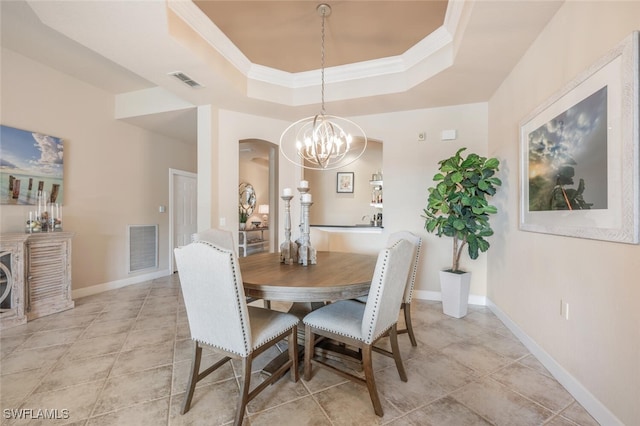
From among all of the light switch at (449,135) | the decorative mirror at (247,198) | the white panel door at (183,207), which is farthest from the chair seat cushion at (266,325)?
the decorative mirror at (247,198)

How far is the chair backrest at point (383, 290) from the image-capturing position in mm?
1532

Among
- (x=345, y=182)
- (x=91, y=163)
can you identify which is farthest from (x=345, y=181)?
(x=91, y=163)

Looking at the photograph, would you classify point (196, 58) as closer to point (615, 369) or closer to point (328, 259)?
point (328, 259)

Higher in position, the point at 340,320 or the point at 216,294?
the point at 216,294

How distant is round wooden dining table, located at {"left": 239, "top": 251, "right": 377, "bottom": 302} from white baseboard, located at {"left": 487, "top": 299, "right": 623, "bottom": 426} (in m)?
1.38

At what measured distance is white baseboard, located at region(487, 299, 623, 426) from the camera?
1.47 metres

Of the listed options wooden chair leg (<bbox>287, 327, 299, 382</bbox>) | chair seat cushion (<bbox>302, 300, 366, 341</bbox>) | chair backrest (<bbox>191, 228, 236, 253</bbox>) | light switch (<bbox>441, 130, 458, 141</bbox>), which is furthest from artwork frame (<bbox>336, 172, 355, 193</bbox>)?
wooden chair leg (<bbox>287, 327, 299, 382</bbox>)

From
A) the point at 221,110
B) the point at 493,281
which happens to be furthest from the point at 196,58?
the point at 493,281

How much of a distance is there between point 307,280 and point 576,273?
1674 millimetres

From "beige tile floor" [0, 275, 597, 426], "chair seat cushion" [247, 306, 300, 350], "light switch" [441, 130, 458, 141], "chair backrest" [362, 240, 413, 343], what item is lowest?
"beige tile floor" [0, 275, 597, 426]

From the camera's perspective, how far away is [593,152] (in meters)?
1.55

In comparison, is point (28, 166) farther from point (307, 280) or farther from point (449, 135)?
point (449, 135)

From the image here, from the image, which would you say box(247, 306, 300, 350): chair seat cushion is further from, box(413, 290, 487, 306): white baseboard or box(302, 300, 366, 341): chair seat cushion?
box(413, 290, 487, 306): white baseboard

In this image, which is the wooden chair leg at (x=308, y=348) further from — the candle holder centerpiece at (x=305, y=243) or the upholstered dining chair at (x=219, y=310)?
the candle holder centerpiece at (x=305, y=243)
